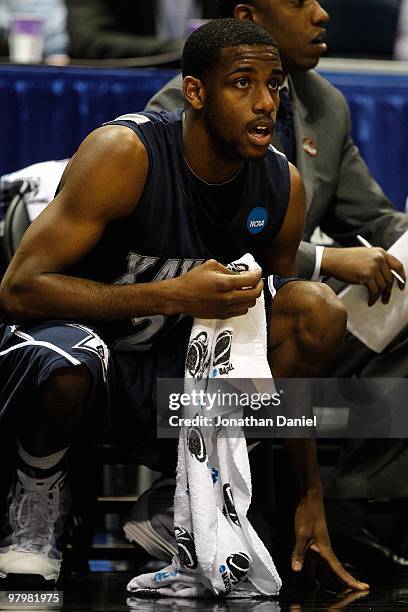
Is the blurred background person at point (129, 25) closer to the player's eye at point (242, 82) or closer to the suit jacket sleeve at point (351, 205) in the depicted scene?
the suit jacket sleeve at point (351, 205)

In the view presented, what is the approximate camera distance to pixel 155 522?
7.16ft

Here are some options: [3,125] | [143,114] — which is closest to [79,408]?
[143,114]

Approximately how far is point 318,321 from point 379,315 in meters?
0.34

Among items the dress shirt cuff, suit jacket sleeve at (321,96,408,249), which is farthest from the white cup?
the dress shirt cuff

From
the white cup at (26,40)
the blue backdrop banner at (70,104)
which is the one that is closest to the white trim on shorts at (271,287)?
the blue backdrop banner at (70,104)

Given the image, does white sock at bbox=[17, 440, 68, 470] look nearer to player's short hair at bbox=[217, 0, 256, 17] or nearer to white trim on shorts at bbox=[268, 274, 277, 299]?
white trim on shorts at bbox=[268, 274, 277, 299]

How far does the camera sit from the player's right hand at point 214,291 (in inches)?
80.4

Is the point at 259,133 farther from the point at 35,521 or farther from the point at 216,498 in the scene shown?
the point at 35,521

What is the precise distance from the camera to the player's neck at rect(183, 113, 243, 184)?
2.20 metres

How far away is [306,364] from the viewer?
2.18 m

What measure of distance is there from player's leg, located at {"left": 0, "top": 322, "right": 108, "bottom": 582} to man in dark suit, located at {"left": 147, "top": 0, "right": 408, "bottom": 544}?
0.65 meters

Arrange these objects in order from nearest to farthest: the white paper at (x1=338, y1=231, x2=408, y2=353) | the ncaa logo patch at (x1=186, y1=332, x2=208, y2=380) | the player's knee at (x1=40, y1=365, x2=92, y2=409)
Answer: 1. the player's knee at (x1=40, y1=365, x2=92, y2=409)
2. the ncaa logo patch at (x1=186, y1=332, x2=208, y2=380)
3. the white paper at (x1=338, y1=231, x2=408, y2=353)

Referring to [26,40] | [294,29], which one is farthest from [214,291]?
[26,40]

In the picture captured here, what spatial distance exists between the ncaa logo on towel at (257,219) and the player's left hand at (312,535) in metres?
0.51
